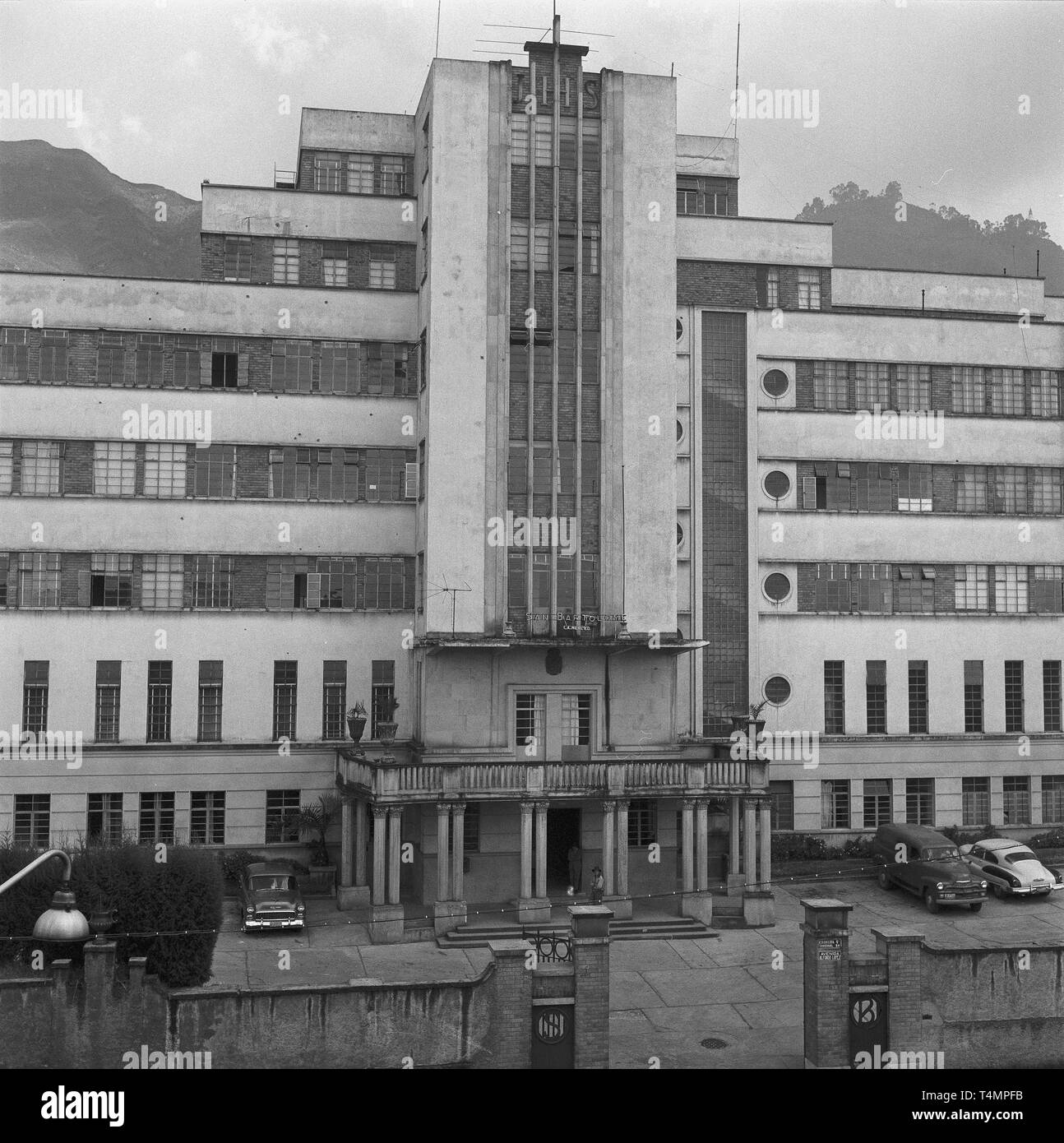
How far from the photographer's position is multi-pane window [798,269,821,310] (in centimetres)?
5431

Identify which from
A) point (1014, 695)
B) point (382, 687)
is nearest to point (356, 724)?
point (382, 687)

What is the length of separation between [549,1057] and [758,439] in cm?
3124

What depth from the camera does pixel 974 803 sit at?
5359cm

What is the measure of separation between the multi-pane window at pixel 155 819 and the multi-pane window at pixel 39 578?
793 centimetres

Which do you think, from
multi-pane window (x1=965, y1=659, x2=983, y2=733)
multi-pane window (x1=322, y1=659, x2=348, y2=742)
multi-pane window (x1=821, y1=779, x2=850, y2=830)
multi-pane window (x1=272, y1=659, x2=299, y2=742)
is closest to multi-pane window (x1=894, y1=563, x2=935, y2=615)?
multi-pane window (x1=965, y1=659, x2=983, y2=733)

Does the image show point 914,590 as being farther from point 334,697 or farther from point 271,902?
point 271,902

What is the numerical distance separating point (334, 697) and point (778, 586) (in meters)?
18.1

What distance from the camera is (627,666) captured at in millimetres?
48031

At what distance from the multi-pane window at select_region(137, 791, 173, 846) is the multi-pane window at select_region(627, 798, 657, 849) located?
1673 cm

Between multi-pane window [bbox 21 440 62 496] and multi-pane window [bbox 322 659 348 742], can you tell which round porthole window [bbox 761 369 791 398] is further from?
multi-pane window [bbox 21 440 62 496]

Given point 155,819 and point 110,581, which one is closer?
point 155,819

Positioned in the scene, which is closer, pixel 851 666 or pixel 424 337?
pixel 424 337
